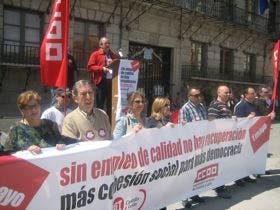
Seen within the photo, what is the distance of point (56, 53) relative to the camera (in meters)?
6.05

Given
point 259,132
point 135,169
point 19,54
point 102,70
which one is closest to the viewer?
point 135,169

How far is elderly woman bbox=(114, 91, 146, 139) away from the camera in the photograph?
18.7 ft

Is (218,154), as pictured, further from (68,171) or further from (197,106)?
(68,171)

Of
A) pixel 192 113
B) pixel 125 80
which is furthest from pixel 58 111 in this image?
pixel 192 113

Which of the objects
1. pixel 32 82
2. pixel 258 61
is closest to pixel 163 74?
pixel 32 82

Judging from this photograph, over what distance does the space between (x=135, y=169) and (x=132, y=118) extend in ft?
2.32

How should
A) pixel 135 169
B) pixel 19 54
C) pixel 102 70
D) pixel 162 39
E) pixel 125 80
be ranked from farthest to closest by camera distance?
pixel 162 39, pixel 19 54, pixel 102 70, pixel 125 80, pixel 135 169

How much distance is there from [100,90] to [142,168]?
14.2 ft

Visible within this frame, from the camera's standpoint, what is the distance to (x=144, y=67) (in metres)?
19.4

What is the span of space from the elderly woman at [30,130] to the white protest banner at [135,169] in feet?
0.63

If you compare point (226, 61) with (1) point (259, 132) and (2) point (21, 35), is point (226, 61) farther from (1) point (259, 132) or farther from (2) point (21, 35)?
(1) point (259, 132)

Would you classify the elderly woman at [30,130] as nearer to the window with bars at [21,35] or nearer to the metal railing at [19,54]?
the metal railing at [19,54]

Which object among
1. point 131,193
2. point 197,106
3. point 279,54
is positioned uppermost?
point 279,54

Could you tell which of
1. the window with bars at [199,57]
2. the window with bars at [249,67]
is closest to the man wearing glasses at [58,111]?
the window with bars at [199,57]
